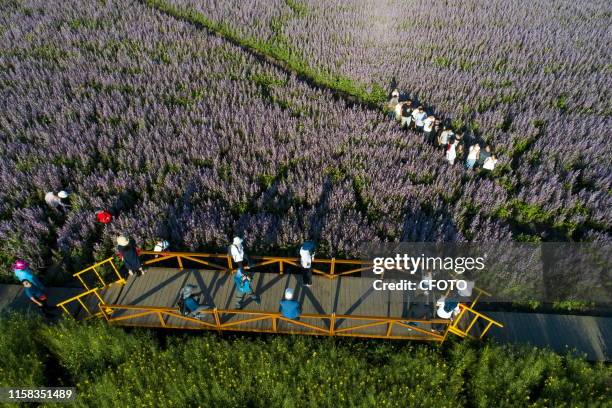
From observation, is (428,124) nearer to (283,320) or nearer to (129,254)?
(283,320)

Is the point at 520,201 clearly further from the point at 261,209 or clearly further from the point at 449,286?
the point at 261,209

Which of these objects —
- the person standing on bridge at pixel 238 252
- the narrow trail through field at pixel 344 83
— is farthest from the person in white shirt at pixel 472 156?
the person standing on bridge at pixel 238 252

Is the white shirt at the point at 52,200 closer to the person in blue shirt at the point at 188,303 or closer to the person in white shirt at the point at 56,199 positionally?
the person in white shirt at the point at 56,199

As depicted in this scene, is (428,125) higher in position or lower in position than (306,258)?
higher

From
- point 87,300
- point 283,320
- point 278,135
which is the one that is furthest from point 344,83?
point 87,300

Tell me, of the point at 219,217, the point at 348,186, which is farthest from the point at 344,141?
the point at 219,217

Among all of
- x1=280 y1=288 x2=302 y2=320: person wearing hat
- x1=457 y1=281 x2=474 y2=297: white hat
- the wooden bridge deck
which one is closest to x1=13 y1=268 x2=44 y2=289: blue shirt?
the wooden bridge deck
